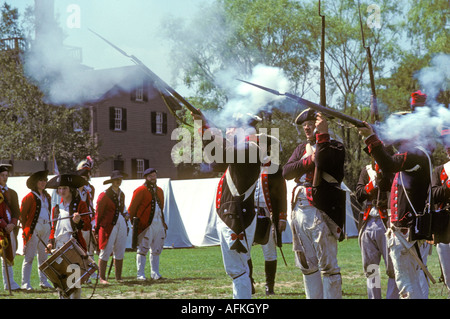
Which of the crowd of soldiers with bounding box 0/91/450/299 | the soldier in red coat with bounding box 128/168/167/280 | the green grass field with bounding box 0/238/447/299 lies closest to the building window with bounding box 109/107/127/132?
the green grass field with bounding box 0/238/447/299

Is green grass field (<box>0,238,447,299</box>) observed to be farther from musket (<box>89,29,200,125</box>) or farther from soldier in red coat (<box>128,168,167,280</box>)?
musket (<box>89,29,200,125</box>)

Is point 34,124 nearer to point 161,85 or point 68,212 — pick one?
point 68,212

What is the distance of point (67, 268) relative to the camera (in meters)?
7.85

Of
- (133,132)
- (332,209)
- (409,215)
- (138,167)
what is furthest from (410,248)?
(138,167)

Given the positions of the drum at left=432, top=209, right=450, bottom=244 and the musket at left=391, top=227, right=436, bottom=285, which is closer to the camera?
the musket at left=391, top=227, right=436, bottom=285

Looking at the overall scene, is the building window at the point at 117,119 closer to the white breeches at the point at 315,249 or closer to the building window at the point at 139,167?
the building window at the point at 139,167

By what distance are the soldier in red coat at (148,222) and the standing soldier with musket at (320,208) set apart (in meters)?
6.94

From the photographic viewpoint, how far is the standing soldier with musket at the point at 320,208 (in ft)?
21.6

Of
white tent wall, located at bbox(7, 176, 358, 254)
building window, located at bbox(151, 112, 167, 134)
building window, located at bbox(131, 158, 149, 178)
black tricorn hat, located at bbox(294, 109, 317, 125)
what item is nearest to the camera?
black tricorn hat, located at bbox(294, 109, 317, 125)

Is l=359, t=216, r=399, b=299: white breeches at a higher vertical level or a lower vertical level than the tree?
lower

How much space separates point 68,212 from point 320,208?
3.81 meters

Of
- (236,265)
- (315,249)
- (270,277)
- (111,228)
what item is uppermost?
(111,228)

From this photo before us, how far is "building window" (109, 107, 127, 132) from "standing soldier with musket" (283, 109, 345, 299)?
2908 centimetres

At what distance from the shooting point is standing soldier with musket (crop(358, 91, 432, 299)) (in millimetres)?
6207
